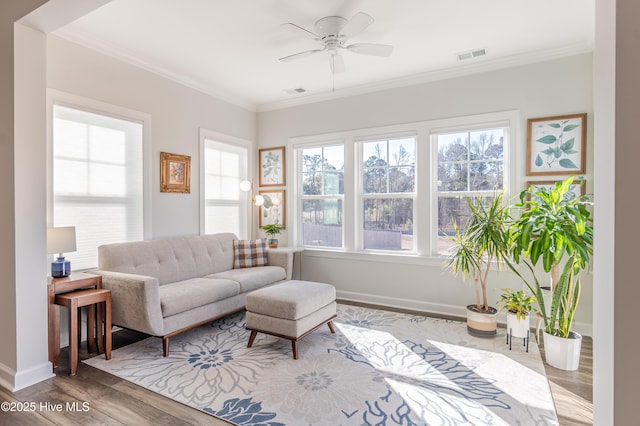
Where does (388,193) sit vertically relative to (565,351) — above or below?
above

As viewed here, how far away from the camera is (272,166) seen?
5.28m

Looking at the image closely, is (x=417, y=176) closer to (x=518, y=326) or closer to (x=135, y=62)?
(x=518, y=326)

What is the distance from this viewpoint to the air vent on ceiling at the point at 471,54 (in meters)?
3.49

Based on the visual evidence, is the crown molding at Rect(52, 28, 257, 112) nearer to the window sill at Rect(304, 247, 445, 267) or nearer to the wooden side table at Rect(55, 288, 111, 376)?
the wooden side table at Rect(55, 288, 111, 376)

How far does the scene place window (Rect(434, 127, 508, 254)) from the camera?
12.6ft

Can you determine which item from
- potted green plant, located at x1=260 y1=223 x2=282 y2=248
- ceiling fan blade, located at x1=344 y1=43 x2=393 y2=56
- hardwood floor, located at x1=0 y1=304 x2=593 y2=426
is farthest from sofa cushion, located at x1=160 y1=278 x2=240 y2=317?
ceiling fan blade, located at x1=344 y1=43 x2=393 y2=56

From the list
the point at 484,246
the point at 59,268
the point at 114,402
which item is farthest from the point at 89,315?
the point at 484,246

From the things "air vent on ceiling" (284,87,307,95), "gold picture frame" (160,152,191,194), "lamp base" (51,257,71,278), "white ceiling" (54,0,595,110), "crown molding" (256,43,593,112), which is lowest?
"lamp base" (51,257,71,278)

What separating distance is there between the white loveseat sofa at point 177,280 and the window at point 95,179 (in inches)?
9.6

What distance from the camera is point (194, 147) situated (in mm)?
4387

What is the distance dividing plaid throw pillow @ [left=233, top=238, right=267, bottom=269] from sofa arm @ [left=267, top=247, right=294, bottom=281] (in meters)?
0.08

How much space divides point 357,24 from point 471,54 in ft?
5.48

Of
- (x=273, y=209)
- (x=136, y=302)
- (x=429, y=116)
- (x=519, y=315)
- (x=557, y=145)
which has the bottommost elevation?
(x=519, y=315)

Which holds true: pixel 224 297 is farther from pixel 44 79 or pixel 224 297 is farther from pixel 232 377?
pixel 44 79
